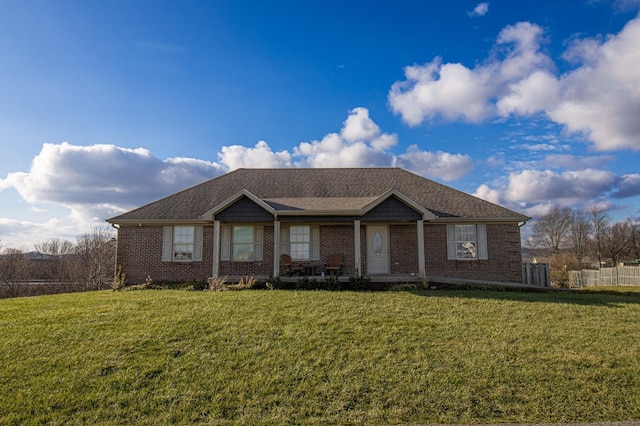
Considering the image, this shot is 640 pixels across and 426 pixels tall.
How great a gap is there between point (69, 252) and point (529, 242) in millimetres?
66916

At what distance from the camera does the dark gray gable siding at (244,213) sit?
598 inches

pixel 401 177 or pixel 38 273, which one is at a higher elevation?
pixel 401 177

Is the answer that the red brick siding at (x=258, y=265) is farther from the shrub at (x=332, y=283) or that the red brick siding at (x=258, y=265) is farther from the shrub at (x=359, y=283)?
the shrub at (x=359, y=283)

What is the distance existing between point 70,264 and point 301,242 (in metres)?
35.3

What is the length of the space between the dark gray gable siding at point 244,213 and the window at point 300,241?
2.05 m

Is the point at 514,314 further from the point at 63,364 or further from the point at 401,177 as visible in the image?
the point at 401,177

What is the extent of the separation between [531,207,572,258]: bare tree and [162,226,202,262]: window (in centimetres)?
5880

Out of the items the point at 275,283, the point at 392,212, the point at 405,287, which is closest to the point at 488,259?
the point at 405,287

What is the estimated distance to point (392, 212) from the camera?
15.0m

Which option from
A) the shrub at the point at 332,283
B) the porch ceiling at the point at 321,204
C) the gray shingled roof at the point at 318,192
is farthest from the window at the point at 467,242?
the shrub at the point at 332,283

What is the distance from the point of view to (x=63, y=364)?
6.48 meters

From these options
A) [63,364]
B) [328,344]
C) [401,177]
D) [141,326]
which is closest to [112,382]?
[63,364]

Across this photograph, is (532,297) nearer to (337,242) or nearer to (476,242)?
(476,242)

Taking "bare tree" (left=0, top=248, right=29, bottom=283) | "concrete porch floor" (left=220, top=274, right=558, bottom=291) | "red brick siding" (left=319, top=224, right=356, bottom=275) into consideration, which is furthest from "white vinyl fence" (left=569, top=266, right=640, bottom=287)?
"bare tree" (left=0, top=248, right=29, bottom=283)
